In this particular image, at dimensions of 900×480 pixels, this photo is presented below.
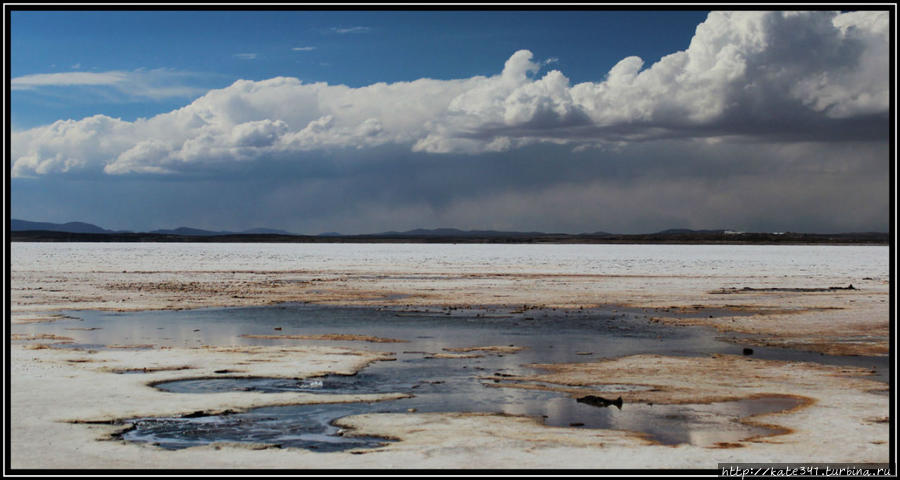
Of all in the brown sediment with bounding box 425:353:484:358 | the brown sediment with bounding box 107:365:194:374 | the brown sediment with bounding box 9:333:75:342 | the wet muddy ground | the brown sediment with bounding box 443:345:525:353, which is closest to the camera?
the wet muddy ground

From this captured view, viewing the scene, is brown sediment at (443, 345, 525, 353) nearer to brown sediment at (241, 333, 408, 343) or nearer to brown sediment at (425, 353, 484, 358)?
brown sediment at (425, 353, 484, 358)

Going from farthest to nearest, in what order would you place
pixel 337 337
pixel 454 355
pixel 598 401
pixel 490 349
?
pixel 337 337
pixel 490 349
pixel 454 355
pixel 598 401

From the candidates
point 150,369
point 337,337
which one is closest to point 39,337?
point 150,369

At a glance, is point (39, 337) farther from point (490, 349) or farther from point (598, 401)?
point (598, 401)

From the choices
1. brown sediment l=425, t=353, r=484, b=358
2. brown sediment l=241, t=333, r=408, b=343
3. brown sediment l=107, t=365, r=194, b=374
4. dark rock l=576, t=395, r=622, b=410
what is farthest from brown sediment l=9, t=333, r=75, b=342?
dark rock l=576, t=395, r=622, b=410

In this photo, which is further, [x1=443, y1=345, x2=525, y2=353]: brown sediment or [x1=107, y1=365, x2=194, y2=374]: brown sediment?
[x1=443, y1=345, x2=525, y2=353]: brown sediment

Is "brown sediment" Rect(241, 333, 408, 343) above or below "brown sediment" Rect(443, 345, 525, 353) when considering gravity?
above

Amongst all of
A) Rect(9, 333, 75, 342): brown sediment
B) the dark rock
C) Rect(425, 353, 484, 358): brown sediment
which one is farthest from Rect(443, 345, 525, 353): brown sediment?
Rect(9, 333, 75, 342): brown sediment

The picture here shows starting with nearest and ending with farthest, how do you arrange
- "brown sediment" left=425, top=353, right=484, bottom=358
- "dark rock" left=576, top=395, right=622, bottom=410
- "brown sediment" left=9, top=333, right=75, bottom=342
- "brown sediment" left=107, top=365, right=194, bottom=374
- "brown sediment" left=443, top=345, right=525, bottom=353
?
"dark rock" left=576, top=395, right=622, bottom=410
"brown sediment" left=107, top=365, right=194, bottom=374
"brown sediment" left=425, top=353, right=484, bottom=358
"brown sediment" left=443, top=345, right=525, bottom=353
"brown sediment" left=9, top=333, right=75, bottom=342

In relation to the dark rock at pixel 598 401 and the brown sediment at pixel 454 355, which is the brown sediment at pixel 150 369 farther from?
the dark rock at pixel 598 401

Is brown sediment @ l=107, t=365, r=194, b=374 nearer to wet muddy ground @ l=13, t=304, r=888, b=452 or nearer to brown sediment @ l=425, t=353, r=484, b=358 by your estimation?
wet muddy ground @ l=13, t=304, r=888, b=452

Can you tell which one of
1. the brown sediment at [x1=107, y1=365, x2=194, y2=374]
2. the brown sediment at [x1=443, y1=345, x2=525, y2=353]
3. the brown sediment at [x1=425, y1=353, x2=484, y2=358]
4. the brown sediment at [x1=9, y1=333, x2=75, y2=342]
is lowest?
the brown sediment at [x1=443, y1=345, x2=525, y2=353]
